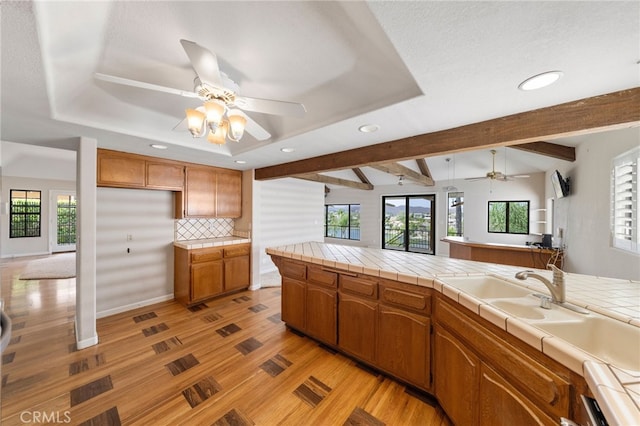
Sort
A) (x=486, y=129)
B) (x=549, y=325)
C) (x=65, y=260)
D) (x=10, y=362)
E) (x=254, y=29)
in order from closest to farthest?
(x=549, y=325), (x=254, y=29), (x=486, y=129), (x=10, y=362), (x=65, y=260)

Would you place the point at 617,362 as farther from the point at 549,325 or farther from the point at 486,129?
the point at 486,129

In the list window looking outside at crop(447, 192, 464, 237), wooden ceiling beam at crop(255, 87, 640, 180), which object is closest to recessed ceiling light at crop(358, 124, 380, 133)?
wooden ceiling beam at crop(255, 87, 640, 180)

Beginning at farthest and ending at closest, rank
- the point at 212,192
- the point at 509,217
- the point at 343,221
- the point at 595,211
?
1. the point at 343,221
2. the point at 509,217
3. the point at 212,192
4. the point at 595,211

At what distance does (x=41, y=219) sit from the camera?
7.26 metres

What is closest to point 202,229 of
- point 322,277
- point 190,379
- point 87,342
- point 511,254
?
point 87,342

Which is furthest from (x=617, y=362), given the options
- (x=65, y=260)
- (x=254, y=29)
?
(x=65, y=260)

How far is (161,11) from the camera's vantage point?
1192 millimetres

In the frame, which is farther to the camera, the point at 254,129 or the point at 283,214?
the point at 283,214

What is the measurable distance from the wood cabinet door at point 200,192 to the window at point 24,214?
7525 mm

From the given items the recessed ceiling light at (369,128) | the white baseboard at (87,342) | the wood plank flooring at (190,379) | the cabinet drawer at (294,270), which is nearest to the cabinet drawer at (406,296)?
the wood plank flooring at (190,379)

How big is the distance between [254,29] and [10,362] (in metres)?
3.66

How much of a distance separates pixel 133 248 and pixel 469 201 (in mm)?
7338

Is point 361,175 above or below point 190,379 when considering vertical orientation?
above

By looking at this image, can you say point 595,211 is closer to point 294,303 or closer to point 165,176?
point 294,303
